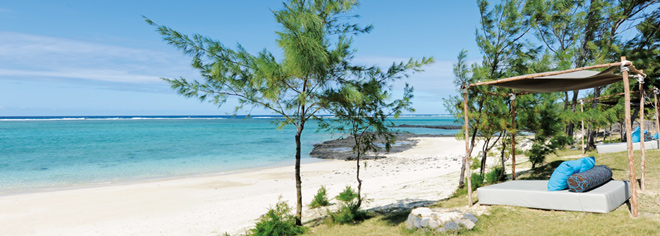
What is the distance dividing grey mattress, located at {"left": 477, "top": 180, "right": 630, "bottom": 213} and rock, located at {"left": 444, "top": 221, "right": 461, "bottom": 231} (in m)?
1.57

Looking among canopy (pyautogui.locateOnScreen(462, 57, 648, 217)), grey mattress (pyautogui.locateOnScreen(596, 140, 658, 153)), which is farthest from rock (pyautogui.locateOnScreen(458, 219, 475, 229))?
grey mattress (pyautogui.locateOnScreen(596, 140, 658, 153))

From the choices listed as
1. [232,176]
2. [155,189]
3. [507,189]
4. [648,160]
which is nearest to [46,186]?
[155,189]

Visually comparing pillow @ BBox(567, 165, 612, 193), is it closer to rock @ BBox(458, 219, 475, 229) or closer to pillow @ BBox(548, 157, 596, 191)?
pillow @ BBox(548, 157, 596, 191)

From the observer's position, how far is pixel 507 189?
6.62m

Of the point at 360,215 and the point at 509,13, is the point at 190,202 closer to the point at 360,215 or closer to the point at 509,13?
the point at 360,215

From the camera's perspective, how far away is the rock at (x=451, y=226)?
554cm

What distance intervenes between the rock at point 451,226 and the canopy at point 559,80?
259 centimetres

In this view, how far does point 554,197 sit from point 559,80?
1.98m

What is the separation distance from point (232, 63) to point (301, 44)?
158 cm

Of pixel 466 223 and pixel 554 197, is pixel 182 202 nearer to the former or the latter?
pixel 466 223

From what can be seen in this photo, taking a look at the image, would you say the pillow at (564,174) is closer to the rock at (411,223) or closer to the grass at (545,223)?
the grass at (545,223)

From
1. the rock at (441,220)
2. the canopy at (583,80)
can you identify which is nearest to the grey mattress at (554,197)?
the canopy at (583,80)

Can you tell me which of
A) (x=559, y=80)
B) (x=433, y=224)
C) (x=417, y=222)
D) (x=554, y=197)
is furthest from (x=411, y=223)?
(x=559, y=80)

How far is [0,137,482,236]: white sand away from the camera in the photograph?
9148 millimetres
